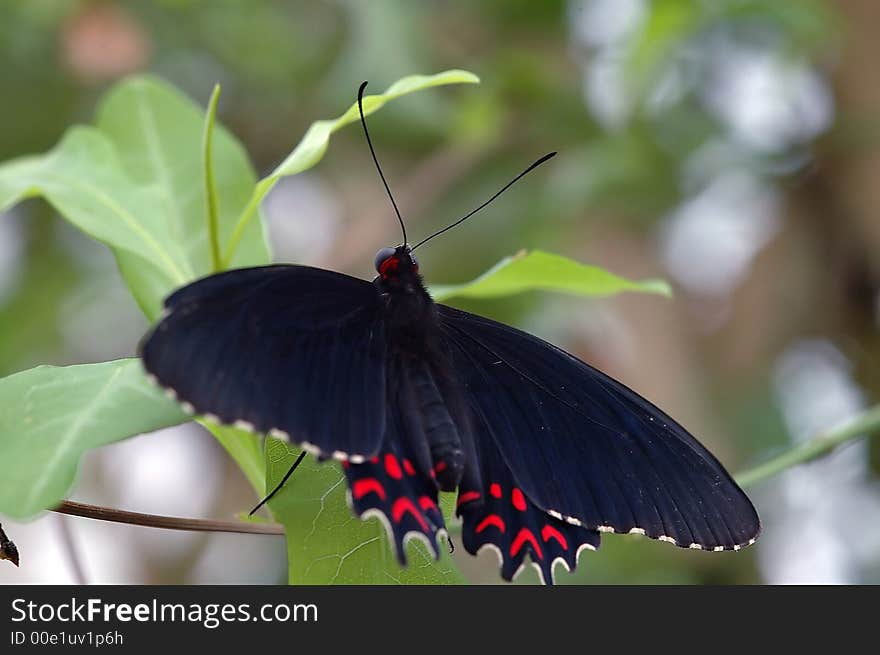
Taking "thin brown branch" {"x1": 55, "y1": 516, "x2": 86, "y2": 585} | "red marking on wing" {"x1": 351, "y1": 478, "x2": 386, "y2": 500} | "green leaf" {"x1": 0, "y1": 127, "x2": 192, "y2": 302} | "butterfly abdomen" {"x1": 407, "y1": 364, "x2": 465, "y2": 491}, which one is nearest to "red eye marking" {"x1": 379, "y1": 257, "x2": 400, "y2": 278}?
"butterfly abdomen" {"x1": 407, "y1": 364, "x2": 465, "y2": 491}

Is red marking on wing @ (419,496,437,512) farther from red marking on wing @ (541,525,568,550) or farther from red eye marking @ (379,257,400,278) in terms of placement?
red eye marking @ (379,257,400,278)

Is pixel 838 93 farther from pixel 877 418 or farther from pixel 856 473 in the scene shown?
pixel 877 418

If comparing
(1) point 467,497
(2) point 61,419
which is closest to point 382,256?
(1) point 467,497

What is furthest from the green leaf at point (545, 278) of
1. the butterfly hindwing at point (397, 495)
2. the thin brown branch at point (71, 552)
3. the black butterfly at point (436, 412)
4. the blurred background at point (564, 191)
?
the blurred background at point (564, 191)

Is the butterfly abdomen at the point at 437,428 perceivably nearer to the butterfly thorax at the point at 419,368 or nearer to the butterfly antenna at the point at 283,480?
the butterfly thorax at the point at 419,368

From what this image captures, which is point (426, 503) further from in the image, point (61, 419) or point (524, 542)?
point (61, 419)
